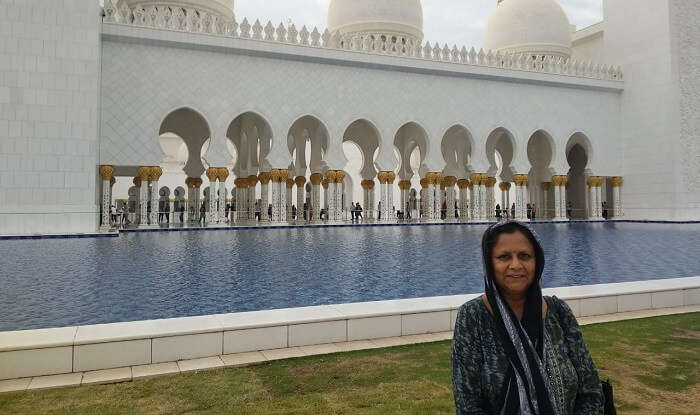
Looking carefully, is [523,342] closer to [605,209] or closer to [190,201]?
[190,201]

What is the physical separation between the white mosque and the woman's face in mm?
9374

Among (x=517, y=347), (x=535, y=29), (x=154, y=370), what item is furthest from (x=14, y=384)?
(x=535, y=29)

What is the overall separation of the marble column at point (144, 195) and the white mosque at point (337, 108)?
44 mm

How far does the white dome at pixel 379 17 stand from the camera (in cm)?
1495

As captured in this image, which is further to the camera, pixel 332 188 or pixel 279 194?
pixel 332 188

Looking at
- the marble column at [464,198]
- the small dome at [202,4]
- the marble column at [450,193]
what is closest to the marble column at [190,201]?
the small dome at [202,4]

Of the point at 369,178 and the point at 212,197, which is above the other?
the point at 369,178

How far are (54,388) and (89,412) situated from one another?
335 mm

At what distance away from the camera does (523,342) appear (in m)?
0.94

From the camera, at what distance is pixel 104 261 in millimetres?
5250

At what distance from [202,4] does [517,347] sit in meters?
13.3

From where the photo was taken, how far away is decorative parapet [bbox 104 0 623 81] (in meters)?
10.4

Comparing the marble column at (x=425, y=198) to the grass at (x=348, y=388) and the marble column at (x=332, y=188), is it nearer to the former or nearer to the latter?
the marble column at (x=332, y=188)

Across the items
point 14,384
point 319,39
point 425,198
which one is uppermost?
point 319,39
